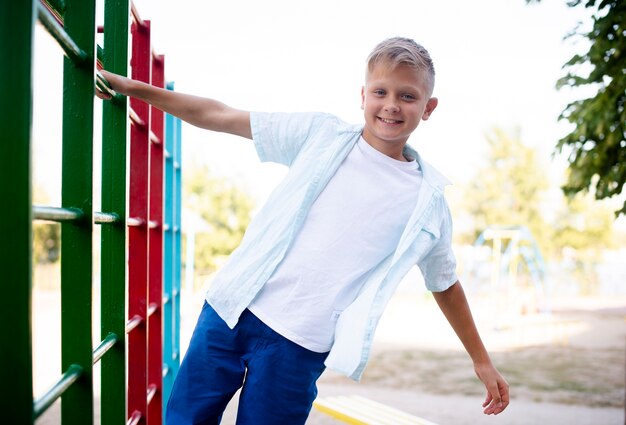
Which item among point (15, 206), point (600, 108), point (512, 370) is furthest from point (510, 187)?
point (15, 206)

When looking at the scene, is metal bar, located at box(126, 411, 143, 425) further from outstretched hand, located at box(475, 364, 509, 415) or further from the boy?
outstretched hand, located at box(475, 364, 509, 415)

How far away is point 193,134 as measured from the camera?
2517 centimetres

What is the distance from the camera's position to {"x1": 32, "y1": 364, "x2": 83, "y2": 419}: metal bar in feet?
3.71

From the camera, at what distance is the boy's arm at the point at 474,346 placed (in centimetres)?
210

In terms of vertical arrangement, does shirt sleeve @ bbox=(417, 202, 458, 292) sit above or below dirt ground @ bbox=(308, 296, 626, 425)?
above

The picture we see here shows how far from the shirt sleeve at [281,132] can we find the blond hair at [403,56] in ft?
0.76

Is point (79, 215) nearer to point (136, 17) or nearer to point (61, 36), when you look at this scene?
point (61, 36)

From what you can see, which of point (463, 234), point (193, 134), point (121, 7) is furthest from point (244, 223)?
point (121, 7)

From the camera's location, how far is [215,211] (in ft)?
74.8

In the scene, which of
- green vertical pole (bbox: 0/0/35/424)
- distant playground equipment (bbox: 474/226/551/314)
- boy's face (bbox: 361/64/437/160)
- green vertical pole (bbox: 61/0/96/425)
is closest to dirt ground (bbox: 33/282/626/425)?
distant playground equipment (bbox: 474/226/551/314)

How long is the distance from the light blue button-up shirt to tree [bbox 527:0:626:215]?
1406 mm

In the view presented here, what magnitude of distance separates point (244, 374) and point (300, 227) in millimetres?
431

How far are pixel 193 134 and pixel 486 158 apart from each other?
10.3 m

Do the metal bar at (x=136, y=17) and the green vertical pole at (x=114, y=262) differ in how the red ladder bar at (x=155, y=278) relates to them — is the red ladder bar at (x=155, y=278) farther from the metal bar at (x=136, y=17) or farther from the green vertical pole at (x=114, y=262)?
the green vertical pole at (x=114, y=262)
